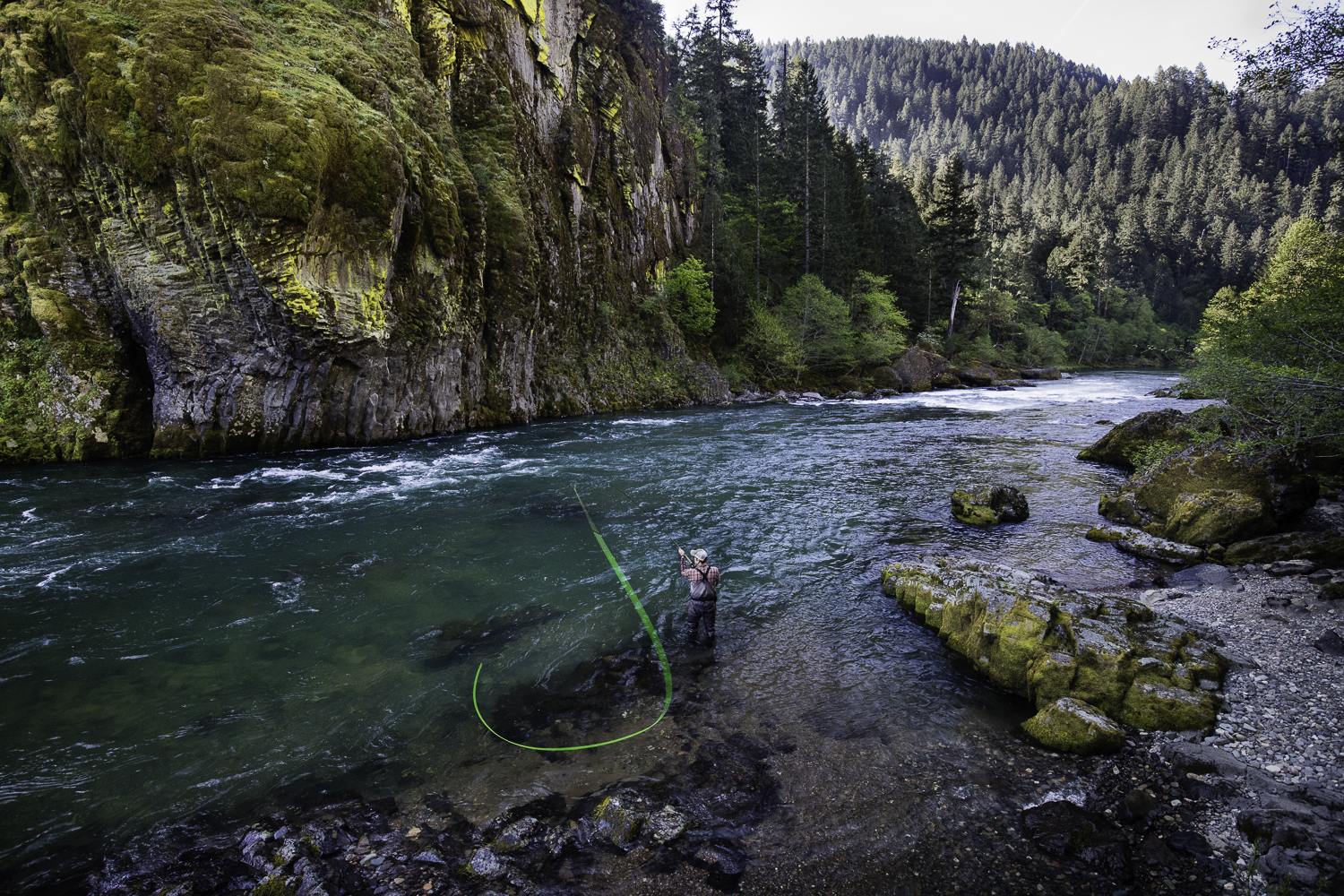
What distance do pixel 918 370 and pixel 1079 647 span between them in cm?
3618

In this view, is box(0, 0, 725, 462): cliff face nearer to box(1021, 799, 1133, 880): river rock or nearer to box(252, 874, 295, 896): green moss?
box(252, 874, 295, 896): green moss

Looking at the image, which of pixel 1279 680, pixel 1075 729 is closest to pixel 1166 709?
pixel 1075 729

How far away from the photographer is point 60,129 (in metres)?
14.0

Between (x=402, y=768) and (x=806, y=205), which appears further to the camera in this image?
(x=806, y=205)

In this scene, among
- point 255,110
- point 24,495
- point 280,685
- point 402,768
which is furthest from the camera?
point 255,110

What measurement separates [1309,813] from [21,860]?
9321mm

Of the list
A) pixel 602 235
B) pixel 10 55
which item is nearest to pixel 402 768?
pixel 10 55

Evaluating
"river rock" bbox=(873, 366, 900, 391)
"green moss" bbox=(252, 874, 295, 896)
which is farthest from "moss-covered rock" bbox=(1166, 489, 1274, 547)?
"river rock" bbox=(873, 366, 900, 391)

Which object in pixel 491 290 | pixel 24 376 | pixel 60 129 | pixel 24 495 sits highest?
pixel 60 129

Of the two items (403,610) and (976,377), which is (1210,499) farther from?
(976,377)

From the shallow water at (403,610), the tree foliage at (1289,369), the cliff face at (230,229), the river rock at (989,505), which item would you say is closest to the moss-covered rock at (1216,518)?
the tree foliage at (1289,369)

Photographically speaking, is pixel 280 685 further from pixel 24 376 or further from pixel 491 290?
pixel 491 290

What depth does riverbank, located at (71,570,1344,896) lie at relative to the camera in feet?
12.3

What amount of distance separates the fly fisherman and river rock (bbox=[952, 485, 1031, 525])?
7087 millimetres
